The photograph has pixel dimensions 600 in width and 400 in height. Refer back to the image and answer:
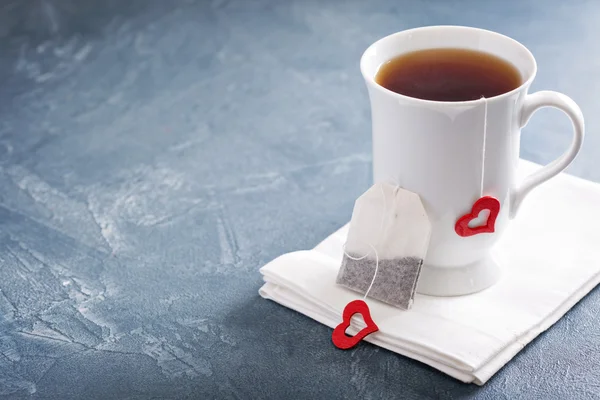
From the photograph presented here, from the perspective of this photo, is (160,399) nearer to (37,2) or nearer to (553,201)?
(553,201)

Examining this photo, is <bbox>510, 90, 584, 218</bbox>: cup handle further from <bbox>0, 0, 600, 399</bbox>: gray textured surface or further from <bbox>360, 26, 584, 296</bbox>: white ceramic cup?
<bbox>0, 0, 600, 399</bbox>: gray textured surface

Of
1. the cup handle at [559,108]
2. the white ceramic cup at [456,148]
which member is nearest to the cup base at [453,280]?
the white ceramic cup at [456,148]

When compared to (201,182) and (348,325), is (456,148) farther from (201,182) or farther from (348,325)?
(201,182)

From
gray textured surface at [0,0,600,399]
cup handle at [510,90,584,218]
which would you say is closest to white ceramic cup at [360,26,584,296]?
cup handle at [510,90,584,218]

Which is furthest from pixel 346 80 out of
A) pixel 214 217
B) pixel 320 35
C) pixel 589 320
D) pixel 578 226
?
pixel 589 320

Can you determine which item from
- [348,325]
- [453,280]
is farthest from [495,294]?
[348,325]

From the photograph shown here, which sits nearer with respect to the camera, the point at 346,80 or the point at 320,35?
the point at 346,80
